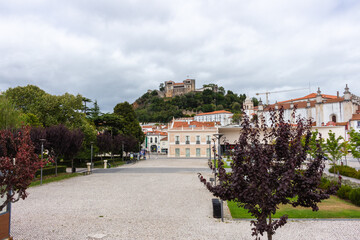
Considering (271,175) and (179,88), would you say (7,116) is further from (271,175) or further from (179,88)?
(179,88)

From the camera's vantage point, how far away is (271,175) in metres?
4.77

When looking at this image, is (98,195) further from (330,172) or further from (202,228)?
(330,172)

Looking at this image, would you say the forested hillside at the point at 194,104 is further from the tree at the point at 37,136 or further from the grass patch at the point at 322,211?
the grass patch at the point at 322,211

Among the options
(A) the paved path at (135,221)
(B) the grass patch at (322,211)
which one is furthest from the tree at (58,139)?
(B) the grass patch at (322,211)

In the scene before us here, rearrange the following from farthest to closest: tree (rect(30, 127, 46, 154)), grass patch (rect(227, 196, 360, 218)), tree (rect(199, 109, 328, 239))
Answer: tree (rect(30, 127, 46, 154)), grass patch (rect(227, 196, 360, 218)), tree (rect(199, 109, 328, 239))

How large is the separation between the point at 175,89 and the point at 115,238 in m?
164

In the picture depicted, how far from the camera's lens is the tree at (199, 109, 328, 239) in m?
4.49

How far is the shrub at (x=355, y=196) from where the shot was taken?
11.3 m

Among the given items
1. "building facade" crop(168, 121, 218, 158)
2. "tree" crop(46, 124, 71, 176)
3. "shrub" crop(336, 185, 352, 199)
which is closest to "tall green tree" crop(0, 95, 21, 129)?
"tree" crop(46, 124, 71, 176)

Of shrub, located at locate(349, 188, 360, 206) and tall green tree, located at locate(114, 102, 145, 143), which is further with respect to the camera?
tall green tree, located at locate(114, 102, 145, 143)

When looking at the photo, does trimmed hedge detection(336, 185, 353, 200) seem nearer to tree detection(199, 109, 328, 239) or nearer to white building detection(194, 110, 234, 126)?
tree detection(199, 109, 328, 239)

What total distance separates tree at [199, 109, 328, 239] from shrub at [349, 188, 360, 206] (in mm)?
8588

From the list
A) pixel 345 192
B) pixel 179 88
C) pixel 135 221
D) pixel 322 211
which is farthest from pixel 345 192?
pixel 179 88

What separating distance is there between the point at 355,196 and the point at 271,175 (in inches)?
368
